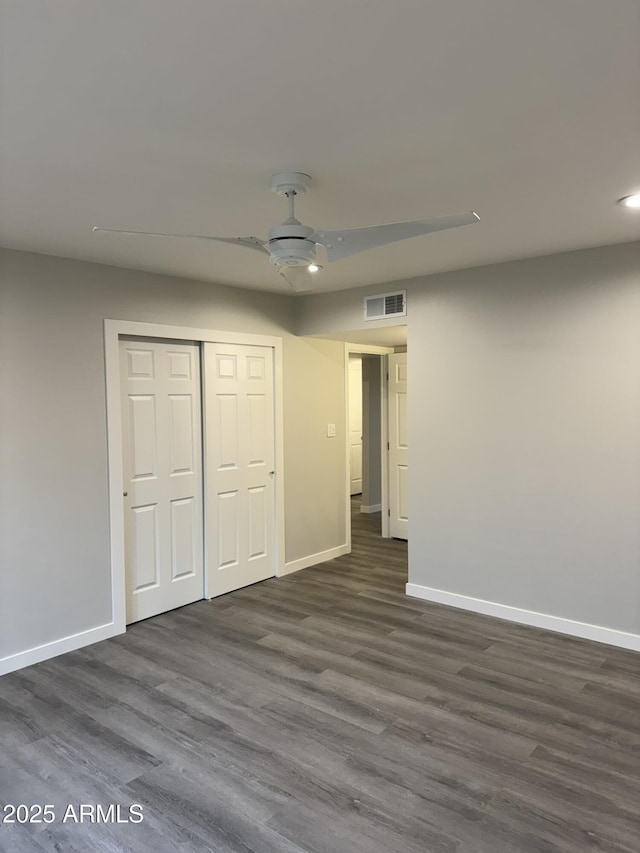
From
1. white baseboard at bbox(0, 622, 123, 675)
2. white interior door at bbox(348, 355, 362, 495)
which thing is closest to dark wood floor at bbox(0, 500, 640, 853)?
white baseboard at bbox(0, 622, 123, 675)

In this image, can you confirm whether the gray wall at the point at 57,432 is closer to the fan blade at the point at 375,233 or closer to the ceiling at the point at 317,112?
the ceiling at the point at 317,112

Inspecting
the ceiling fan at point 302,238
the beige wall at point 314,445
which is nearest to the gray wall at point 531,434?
the beige wall at point 314,445

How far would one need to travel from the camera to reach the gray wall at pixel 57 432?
3430mm

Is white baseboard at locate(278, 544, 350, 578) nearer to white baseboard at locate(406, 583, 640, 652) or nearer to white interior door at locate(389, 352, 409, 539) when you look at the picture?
white interior door at locate(389, 352, 409, 539)

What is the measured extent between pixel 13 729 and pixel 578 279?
4.03 m

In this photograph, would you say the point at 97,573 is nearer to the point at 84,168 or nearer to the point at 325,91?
the point at 84,168

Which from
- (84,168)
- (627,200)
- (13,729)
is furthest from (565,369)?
(13,729)

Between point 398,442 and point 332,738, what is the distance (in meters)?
3.94

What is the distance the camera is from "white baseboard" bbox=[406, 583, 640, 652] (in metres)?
3.67

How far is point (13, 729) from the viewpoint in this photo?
2842 mm

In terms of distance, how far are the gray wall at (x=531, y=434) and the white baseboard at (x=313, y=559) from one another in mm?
1163

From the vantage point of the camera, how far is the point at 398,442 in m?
6.38

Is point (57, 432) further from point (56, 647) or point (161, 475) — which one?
point (56, 647)

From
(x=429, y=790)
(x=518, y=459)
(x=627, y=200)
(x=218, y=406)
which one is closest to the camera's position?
(x=429, y=790)
